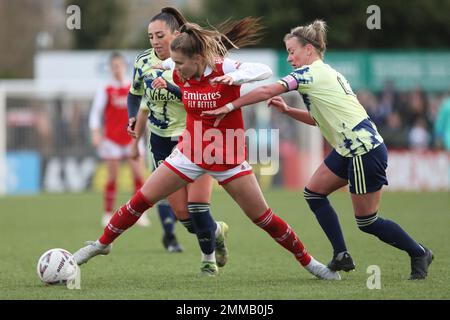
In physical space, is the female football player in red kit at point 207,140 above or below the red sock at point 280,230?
above

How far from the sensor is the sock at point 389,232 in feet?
24.9

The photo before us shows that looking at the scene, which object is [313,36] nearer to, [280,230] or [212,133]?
[212,133]

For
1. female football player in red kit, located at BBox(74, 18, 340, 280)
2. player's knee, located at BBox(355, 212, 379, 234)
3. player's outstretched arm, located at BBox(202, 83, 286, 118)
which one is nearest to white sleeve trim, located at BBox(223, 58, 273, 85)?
female football player in red kit, located at BBox(74, 18, 340, 280)

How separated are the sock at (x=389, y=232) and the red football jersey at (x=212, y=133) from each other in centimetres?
113

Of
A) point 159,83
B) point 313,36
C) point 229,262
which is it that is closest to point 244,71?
point 313,36

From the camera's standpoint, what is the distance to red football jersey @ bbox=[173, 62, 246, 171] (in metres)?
7.29

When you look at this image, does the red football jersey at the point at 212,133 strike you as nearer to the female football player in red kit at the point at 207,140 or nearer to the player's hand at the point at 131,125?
the female football player in red kit at the point at 207,140

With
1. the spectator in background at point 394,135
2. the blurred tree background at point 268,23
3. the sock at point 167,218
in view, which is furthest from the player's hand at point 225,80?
the blurred tree background at point 268,23

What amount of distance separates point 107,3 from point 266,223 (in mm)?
39473

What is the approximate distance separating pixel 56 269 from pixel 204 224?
1.44 meters

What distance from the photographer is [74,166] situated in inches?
901

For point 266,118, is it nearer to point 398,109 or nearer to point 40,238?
point 398,109

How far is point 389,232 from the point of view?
761 cm
